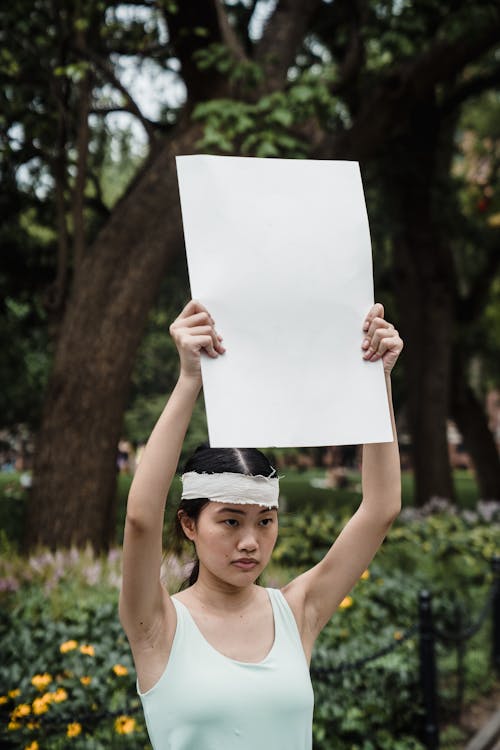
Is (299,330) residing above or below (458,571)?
above

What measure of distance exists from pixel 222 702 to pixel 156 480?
51 cm

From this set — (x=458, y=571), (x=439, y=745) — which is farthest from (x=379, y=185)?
(x=439, y=745)

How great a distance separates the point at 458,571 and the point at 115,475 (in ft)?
10.7

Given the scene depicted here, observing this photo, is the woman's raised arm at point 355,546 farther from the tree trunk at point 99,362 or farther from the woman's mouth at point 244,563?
the tree trunk at point 99,362

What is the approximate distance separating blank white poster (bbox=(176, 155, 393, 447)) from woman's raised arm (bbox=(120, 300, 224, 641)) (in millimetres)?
49

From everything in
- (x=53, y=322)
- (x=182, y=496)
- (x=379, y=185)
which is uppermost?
(x=379, y=185)

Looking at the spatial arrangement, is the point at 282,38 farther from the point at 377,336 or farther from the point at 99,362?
the point at 377,336

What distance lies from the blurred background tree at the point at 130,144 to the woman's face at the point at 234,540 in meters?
4.78

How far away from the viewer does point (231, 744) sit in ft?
6.25

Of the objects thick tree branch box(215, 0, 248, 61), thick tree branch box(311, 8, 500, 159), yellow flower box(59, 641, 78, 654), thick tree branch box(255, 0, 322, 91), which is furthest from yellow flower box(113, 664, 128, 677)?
thick tree branch box(311, 8, 500, 159)

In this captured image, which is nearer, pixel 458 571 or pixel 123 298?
pixel 123 298

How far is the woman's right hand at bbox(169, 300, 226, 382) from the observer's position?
5.85 ft

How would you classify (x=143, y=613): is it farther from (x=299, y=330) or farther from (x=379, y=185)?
(x=379, y=185)

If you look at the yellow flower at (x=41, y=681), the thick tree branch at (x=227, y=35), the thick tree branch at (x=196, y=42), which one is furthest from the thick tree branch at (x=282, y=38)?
the yellow flower at (x=41, y=681)
